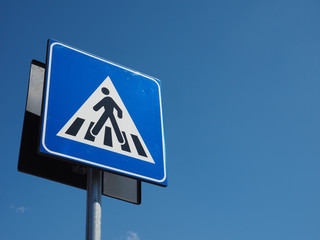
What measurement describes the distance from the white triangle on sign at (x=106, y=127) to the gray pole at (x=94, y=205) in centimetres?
15

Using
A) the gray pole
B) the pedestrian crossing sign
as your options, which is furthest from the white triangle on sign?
the gray pole

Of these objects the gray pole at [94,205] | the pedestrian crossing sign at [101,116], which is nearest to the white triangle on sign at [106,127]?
the pedestrian crossing sign at [101,116]

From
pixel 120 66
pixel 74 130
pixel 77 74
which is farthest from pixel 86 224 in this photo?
pixel 120 66

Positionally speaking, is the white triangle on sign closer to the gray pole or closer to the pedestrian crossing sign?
the pedestrian crossing sign

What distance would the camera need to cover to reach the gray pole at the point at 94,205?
162cm

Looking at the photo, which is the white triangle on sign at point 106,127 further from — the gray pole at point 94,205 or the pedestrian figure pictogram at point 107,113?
the gray pole at point 94,205

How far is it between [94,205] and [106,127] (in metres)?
0.45

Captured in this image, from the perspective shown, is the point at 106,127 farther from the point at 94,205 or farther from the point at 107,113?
the point at 94,205

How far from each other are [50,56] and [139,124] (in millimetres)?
637

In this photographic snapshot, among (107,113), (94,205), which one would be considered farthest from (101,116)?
(94,205)

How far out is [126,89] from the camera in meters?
2.25

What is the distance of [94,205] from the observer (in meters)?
1.70

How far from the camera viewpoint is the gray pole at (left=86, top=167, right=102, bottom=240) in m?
1.62

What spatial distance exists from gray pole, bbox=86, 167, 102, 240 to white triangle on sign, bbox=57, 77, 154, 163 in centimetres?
15
